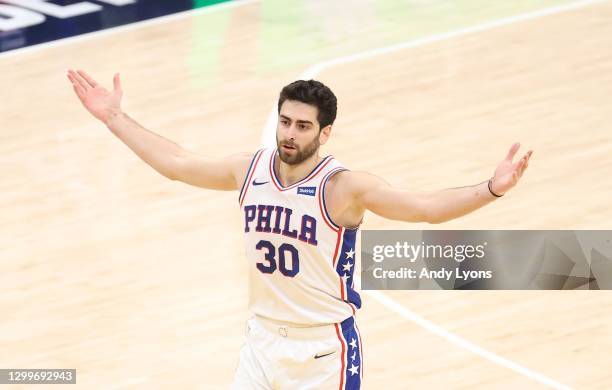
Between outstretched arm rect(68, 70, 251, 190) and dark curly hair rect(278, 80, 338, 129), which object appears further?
outstretched arm rect(68, 70, 251, 190)

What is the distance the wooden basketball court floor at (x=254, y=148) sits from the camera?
9797 mm

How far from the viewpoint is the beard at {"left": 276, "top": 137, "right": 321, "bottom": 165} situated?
6820 millimetres

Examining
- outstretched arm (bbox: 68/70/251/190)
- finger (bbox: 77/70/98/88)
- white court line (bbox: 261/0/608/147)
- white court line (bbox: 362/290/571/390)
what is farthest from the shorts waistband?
white court line (bbox: 261/0/608/147)

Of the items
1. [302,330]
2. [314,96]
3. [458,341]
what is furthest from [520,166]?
[458,341]

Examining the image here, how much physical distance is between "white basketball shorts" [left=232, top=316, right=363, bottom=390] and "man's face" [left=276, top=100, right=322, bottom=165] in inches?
34.6

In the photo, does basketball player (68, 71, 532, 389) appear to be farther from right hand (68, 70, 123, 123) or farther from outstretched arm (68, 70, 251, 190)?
right hand (68, 70, 123, 123)

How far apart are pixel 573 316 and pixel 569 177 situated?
2407mm

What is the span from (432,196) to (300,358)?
3.53ft

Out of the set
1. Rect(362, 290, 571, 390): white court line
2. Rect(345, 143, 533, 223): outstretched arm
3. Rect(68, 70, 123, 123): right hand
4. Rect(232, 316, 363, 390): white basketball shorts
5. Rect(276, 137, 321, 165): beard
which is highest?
Rect(68, 70, 123, 123): right hand

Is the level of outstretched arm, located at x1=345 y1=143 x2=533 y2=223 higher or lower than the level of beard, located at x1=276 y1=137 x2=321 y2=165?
lower

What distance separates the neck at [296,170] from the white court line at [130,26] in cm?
899

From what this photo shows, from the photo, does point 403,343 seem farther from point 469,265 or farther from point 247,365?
point 247,365

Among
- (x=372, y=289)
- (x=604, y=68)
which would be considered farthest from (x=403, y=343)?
(x=604, y=68)

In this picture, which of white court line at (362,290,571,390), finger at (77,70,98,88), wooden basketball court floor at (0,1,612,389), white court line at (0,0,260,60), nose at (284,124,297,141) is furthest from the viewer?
white court line at (0,0,260,60)
